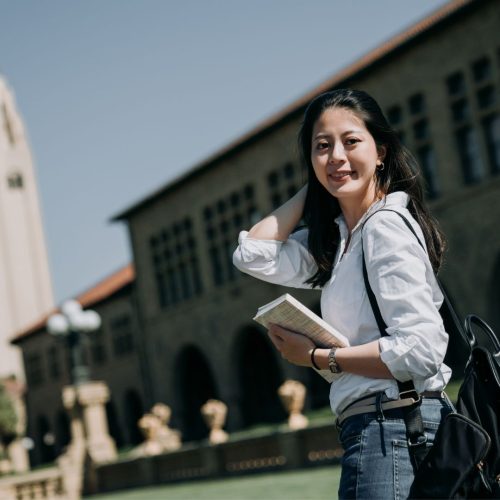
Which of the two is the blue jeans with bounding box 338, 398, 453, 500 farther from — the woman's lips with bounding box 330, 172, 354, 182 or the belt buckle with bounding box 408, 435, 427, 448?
the woman's lips with bounding box 330, 172, 354, 182

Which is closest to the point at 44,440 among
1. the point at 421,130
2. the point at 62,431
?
the point at 62,431

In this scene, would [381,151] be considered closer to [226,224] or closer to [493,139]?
[493,139]

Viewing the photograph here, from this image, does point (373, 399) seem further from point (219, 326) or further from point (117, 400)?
A: point (117, 400)

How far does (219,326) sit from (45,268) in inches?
2285

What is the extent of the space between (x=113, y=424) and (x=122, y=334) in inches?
228

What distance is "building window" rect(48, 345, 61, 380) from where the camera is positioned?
184ft

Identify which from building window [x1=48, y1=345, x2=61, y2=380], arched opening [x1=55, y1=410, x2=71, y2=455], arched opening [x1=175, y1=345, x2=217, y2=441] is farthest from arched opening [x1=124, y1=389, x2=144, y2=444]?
arched opening [x1=55, y1=410, x2=71, y2=455]

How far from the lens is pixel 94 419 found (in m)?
27.2

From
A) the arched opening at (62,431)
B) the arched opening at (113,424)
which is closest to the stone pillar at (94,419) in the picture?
the arched opening at (113,424)

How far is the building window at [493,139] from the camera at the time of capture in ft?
90.2

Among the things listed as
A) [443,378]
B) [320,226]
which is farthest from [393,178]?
[443,378]

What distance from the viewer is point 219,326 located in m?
40.3

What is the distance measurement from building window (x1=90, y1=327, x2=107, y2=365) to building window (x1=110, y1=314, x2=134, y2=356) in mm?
1751

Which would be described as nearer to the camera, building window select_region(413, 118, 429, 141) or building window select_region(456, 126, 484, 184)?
building window select_region(456, 126, 484, 184)
